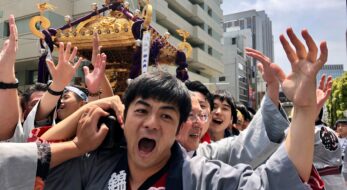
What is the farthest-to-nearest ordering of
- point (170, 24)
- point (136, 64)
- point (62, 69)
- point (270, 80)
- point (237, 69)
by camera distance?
point (237, 69), point (170, 24), point (136, 64), point (62, 69), point (270, 80)

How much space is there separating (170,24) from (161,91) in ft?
78.5

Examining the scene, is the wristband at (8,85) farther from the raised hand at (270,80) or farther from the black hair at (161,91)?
the raised hand at (270,80)

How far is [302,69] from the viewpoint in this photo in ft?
4.68

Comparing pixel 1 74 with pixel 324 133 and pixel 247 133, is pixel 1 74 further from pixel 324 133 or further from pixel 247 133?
pixel 324 133

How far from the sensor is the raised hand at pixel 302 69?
1394 millimetres

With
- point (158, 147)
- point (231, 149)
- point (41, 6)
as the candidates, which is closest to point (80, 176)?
point (158, 147)

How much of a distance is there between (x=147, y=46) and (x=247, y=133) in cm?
283

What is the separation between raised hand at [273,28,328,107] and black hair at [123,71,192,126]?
1.75 ft

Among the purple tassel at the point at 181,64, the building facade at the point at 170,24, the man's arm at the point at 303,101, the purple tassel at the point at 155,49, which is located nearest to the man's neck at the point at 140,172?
the man's arm at the point at 303,101

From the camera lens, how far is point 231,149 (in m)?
2.18

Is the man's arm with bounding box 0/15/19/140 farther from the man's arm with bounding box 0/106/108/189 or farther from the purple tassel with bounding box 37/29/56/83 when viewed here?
the purple tassel with bounding box 37/29/56/83

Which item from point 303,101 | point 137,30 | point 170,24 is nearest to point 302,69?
point 303,101

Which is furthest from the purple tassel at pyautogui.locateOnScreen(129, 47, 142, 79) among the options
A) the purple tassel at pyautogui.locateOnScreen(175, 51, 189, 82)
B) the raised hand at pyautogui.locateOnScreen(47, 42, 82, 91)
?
the raised hand at pyautogui.locateOnScreen(47, 42, 82, 91)

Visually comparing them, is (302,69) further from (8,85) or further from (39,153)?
(8,85)
